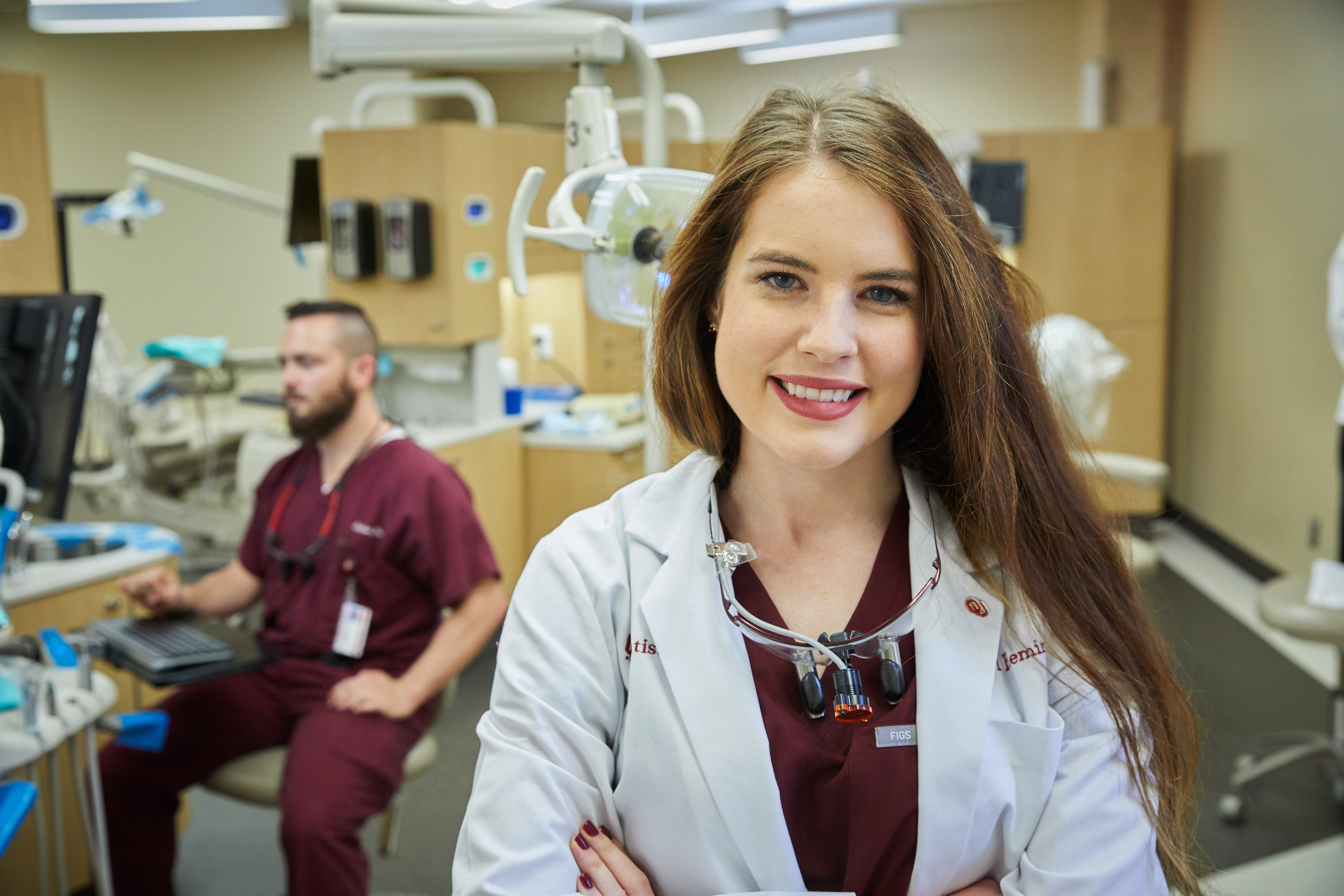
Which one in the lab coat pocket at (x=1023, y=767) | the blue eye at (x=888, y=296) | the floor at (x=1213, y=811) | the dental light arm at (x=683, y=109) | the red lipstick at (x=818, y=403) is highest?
the dental light arm at (x=683, y=109)

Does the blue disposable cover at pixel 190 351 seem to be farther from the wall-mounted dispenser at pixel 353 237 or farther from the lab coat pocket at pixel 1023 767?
the lab coat pocket at pixel 1023 767

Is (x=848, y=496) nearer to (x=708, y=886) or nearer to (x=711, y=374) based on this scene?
(x=711, y=374)

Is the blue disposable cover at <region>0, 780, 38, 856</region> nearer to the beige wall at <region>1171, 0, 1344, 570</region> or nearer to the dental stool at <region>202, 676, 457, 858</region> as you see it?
the dental stool at <region>202, 676, 457, 858</region>

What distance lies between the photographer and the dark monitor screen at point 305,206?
3785 millimetres

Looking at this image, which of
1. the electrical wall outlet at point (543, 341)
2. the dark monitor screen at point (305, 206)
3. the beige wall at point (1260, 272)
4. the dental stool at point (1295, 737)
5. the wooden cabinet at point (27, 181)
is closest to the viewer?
the dental stool at point (1295, 737)

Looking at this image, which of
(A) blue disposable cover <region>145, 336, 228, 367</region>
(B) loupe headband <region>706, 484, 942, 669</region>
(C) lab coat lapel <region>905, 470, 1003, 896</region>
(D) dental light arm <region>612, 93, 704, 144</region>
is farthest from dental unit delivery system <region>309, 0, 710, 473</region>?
(A) blue disposable cover <region>145, 336, 228, 367</region>

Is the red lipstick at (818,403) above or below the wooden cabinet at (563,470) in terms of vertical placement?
above

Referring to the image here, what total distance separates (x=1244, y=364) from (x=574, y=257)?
3639 mm

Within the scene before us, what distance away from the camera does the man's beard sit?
8.43 feet

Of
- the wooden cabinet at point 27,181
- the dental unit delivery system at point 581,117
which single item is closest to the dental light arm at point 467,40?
the dental unit delivery system at point 581,117

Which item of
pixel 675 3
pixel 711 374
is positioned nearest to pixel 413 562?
pixel 711 374

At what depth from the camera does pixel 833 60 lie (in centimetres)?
756

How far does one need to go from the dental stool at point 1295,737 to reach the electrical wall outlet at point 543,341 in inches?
132

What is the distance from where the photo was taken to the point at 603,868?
3.60 feet
